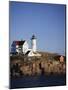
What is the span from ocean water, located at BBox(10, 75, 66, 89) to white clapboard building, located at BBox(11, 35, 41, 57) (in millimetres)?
293

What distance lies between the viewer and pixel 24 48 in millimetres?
2969

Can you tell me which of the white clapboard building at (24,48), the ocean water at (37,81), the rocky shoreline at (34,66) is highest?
the white clapboard building at (24,48)

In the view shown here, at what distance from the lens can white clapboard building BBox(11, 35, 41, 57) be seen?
9.64 feet

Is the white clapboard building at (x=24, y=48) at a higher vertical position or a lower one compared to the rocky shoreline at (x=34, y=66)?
higher

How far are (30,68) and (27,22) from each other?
56 centimetres

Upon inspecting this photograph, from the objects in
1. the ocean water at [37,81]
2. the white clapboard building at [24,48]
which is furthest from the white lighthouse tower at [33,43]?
the ocean water at [37,81]

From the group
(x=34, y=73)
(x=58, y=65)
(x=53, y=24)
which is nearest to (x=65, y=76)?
(x=58, y=65)

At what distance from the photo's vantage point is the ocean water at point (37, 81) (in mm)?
2940

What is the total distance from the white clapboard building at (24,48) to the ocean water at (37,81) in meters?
0.29

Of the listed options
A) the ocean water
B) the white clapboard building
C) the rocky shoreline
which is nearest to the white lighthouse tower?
the white clapboard building

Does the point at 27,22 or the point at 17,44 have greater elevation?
the point at 27,22

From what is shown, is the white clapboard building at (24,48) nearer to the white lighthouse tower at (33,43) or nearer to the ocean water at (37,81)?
the white lighthouse tower at (33,43)

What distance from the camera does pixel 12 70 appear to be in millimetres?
2930

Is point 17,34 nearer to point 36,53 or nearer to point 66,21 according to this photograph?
point 36,53
